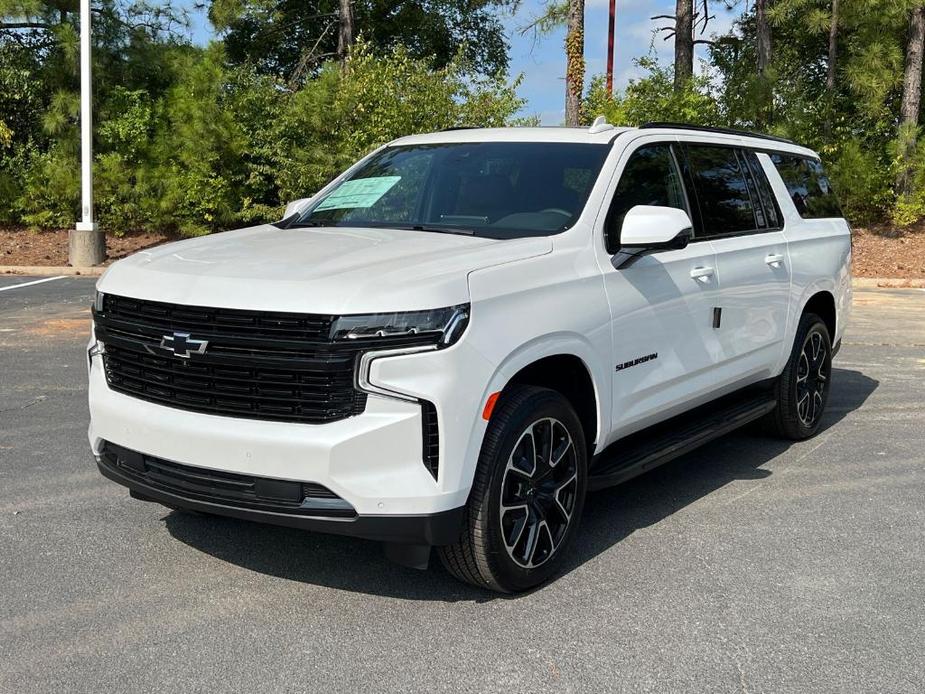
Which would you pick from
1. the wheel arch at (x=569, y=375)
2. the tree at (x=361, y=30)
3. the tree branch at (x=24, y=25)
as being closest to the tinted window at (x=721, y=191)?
the wheel arch at (x=569, y=375)

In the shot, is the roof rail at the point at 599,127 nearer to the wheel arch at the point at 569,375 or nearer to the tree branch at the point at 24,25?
the wheel arch at the point at 569,375

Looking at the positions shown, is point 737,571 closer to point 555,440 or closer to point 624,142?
point 555,440

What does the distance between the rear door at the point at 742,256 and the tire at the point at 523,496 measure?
1.59 metres

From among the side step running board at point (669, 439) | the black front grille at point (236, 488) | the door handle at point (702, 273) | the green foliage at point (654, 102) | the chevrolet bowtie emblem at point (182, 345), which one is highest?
the green foliage at point (654, 102)

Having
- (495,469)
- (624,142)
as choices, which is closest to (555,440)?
(495,469)

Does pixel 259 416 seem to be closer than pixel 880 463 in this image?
Yes

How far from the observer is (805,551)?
4.74 m

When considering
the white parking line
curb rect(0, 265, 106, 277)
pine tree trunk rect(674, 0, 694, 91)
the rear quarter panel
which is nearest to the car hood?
the rear quarter panel

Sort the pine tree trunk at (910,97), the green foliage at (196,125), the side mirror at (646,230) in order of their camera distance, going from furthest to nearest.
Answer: the pine tree trunk at (910,97)
the green foliage at (196,125)
the side mirror at (646,230)

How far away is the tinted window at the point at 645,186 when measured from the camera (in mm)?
4828

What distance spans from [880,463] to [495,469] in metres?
3.46

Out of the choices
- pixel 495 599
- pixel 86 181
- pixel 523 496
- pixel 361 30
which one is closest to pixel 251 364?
pixel 523 496

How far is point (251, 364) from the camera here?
3707 mm

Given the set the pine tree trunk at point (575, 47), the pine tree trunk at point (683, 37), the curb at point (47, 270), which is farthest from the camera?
the pine tree trunk at point (683, 37)
